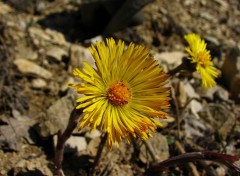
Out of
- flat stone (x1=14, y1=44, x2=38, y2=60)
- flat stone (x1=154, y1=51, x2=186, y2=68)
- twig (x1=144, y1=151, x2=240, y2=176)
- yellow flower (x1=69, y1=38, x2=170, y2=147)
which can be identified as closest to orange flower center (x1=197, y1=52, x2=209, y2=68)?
yellow flower (x1=69, y1=38, x2=170, y2=147)

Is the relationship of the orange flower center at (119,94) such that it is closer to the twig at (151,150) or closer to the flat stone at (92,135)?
the twig at (151,150)

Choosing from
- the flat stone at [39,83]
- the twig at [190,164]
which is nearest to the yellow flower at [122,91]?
the twig at [190,164]

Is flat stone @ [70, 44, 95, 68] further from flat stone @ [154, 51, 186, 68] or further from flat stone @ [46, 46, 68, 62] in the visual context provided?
flat stone @ [154, 51, 186, 68]

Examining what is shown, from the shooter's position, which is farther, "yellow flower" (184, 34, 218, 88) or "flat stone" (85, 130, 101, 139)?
"flat stone" (85, 130, 101, 139)

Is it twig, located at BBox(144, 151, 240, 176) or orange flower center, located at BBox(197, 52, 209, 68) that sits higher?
orange flower center, located at BBox(197, 52, 209, 68)

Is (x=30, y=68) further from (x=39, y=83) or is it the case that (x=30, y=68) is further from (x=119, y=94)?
(x=119, y=94)

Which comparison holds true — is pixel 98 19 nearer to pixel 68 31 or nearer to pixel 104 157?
pixel 68 31

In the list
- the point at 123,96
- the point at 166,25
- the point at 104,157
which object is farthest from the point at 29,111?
the point at 166,25
